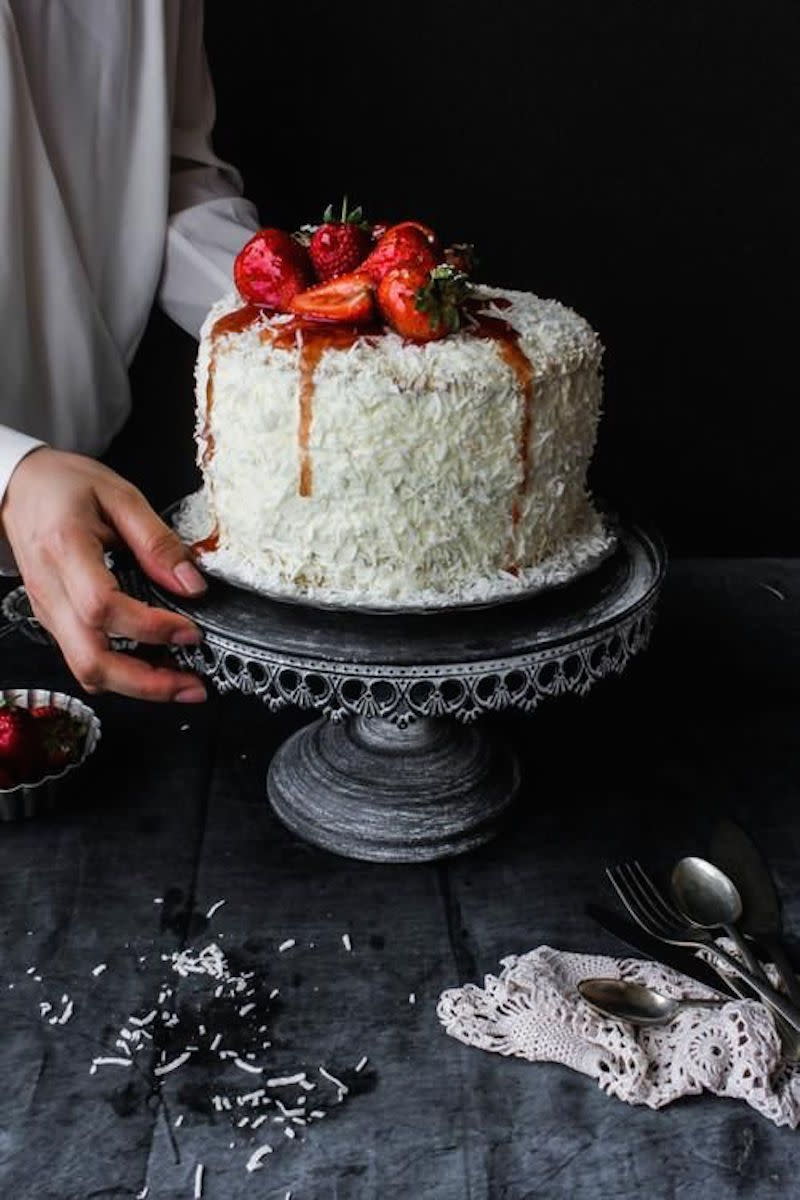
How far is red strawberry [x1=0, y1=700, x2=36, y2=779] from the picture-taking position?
1.45 m

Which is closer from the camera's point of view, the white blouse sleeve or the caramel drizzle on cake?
the caramel drizzle on cake

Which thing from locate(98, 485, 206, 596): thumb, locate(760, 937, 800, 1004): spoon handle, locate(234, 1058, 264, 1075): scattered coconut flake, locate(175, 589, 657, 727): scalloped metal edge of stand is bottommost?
locate(234, 1058, 264, 1075): scattered coconut flake

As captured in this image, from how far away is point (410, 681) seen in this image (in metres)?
1.28

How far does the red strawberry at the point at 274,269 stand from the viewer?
143 cm

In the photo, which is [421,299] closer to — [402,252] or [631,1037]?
[402,252]

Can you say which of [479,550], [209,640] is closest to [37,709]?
[209,640]

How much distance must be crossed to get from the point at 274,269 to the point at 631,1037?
814 mm

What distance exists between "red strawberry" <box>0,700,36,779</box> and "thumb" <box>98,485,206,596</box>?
243mm

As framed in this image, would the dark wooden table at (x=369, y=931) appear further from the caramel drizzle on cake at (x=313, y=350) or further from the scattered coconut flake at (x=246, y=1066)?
the caramel drizzle on cake at (x=313, y=350)

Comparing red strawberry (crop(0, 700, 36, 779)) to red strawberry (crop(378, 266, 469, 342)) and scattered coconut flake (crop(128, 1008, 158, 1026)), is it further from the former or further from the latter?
red strawberry (crop(378, 266, 469, 342))

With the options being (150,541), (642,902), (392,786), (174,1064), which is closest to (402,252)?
(150,541)

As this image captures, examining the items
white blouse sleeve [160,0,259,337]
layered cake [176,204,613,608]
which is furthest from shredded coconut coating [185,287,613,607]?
white blouse sleeve [160,0,259,337]

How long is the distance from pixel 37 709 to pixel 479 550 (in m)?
0.53

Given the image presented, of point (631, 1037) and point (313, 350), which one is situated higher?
point (313, 350)
